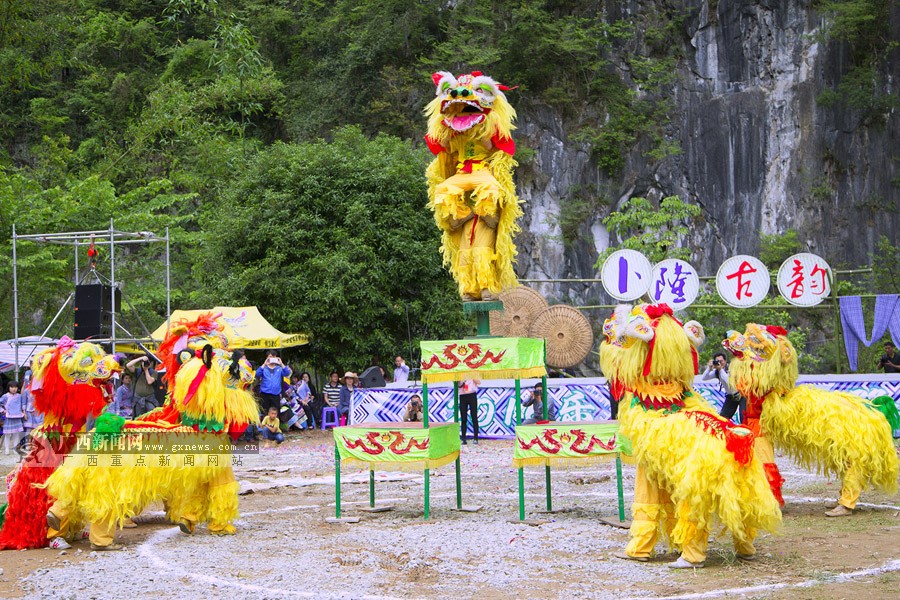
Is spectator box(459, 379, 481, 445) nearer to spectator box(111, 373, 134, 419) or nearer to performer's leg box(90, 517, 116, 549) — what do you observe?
spectator box(111, 373, 134, 419)

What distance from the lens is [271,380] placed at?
47.7ft

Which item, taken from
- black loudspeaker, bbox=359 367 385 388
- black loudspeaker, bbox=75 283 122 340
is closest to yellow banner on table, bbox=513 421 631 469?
black loudspeaker, bbox=75 283 122 340

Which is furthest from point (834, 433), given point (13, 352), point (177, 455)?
point (13, 352)

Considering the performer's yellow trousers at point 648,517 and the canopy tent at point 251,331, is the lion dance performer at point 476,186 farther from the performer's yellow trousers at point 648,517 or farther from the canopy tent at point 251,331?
the canopy tent at point 251,331

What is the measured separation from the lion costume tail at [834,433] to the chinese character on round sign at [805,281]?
24.6 ft

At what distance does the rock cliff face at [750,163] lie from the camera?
84.6 feet

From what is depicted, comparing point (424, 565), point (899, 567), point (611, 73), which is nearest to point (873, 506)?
point (899, 567)

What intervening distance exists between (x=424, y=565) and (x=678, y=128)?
73.7 feet

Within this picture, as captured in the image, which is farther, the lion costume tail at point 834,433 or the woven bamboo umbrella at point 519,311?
the woven bamboo umbrella at point 519,311

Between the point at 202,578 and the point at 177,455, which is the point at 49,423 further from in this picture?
the point at 202,578

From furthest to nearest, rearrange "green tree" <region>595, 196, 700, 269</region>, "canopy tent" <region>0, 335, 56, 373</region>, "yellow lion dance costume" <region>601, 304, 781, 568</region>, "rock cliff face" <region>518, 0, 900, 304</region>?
"rock cliff face" <region>518, 0, 900, 304</region>, "green tree" <region>595, 196, 700, 269</region>, "canopy tent" <region>0, 335, 56, 373</region>, "yellow lion dance costume" <region>601, 304, 781, 568</region>

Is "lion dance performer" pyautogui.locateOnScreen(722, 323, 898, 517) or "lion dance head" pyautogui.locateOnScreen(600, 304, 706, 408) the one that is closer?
"lion dance head" pyautogui.locateOnScreen(600, 304, 706, 408)

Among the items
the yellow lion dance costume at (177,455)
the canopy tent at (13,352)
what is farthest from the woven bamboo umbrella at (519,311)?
the yellow lion dance costume at (177,455)

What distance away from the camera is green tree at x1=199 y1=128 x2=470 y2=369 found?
60.5ft
